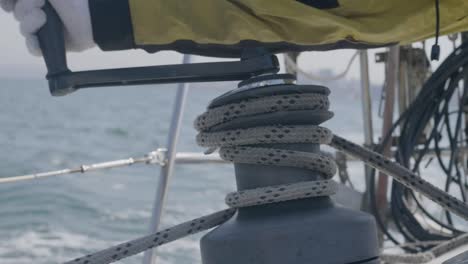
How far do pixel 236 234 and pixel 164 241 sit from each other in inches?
4.5

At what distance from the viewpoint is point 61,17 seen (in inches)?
32.1

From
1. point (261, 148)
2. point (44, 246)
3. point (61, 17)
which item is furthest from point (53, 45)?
point (44, 246)

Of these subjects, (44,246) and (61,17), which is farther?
(44,246)

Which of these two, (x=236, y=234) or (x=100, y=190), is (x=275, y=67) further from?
(x=100, y=190)

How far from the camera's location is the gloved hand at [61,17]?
31.8 inches

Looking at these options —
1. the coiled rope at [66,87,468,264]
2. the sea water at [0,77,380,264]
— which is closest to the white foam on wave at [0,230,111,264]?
the sea water at [0,77,380,264]

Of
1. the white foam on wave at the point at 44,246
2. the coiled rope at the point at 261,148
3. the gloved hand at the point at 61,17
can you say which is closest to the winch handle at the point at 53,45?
the gloved hand at the point at 61,17

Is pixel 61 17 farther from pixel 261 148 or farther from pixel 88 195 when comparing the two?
pixel 88 195

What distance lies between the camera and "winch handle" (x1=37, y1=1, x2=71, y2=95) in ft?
2.67

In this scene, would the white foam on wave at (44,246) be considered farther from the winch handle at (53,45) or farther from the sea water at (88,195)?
the winch handle at (53,45)

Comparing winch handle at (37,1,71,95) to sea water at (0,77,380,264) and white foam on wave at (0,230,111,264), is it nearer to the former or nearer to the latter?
sea water at (0,77,380,264)

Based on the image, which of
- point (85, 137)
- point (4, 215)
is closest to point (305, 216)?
point (4, 215)

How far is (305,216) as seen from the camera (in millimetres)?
826

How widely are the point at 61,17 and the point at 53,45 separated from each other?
0.03 m
